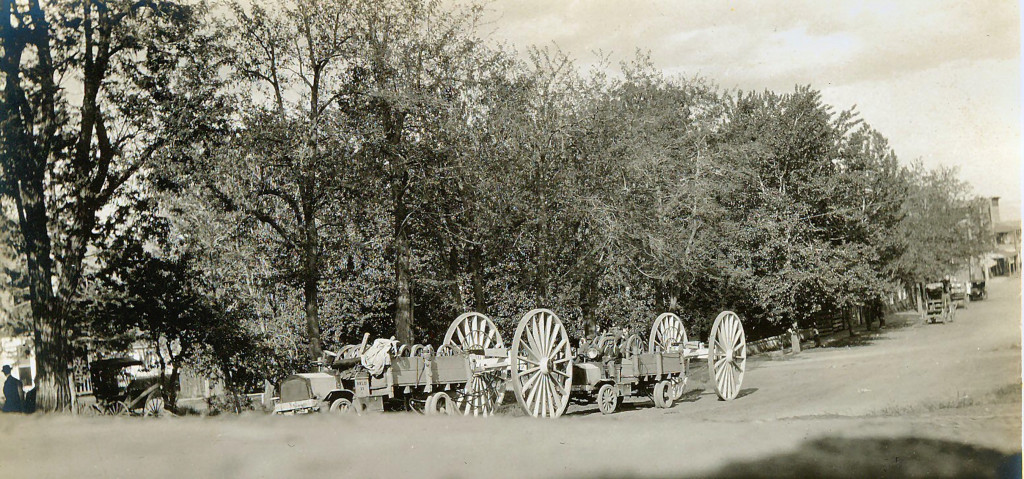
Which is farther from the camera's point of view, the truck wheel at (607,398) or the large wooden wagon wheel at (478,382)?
the truck wheel at (607,398)

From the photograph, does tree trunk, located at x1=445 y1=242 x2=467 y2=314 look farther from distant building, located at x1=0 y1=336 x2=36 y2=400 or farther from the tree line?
distant building, located at x1=0 y1=336 x2=36 y2=400

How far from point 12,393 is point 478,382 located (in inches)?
317

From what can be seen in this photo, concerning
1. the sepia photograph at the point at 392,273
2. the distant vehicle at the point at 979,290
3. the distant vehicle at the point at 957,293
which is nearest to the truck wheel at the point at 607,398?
the sepia photograph at the point at 392,273

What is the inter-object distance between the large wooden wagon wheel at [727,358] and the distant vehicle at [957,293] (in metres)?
23.1

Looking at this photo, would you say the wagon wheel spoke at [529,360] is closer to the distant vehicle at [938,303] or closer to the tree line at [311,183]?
the tree line at [311,183]

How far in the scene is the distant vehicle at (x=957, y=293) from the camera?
3828cm

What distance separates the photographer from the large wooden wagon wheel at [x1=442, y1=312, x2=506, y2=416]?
1523 centimetres

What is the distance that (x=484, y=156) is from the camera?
2055 cm

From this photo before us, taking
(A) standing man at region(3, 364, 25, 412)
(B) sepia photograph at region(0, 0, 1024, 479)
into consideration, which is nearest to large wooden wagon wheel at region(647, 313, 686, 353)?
(B) sepia photograph at region(0, 0, 1024, 479)

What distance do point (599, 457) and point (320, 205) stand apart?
456 inches

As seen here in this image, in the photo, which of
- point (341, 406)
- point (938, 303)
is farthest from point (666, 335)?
point (938, 303)

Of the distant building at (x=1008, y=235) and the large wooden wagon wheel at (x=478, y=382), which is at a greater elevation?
the distant building at (x=1008, y=235)

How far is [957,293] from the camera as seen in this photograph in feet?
133

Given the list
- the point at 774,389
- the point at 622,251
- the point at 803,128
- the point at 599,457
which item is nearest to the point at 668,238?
the point at 622,251
